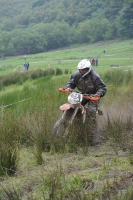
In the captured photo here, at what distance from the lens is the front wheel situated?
6.45 m

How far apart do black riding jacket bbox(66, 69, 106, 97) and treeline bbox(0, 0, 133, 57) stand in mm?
57845

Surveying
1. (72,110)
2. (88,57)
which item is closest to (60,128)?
(72,110)

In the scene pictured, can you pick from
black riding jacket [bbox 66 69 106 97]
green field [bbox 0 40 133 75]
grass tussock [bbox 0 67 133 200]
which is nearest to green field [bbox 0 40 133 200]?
grass tussock [bbox 0 67 133 200]

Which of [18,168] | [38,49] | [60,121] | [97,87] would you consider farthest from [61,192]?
[38,49]

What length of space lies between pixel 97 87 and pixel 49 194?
3764 millimetres

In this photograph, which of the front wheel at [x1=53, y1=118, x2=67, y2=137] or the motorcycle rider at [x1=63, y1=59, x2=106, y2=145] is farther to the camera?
the motorcycle rider at [x1=63, y1=59, x2=106, y2=145]

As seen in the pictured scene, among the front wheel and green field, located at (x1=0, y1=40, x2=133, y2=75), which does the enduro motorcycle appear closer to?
the front wheel

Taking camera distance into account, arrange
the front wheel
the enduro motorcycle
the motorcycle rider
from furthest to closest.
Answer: the motorcycle rider, the enduro motorcycle, the front wheel

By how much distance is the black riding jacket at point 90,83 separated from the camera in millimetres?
7367

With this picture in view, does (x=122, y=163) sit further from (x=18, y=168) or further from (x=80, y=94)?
(x=80, y=94)

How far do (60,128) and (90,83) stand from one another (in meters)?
1.18

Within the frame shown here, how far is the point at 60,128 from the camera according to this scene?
6.71 m

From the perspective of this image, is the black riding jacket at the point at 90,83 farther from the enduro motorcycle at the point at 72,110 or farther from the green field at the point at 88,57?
the green field at the point at 88,57

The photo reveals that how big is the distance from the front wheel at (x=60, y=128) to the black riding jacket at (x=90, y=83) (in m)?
0.84
